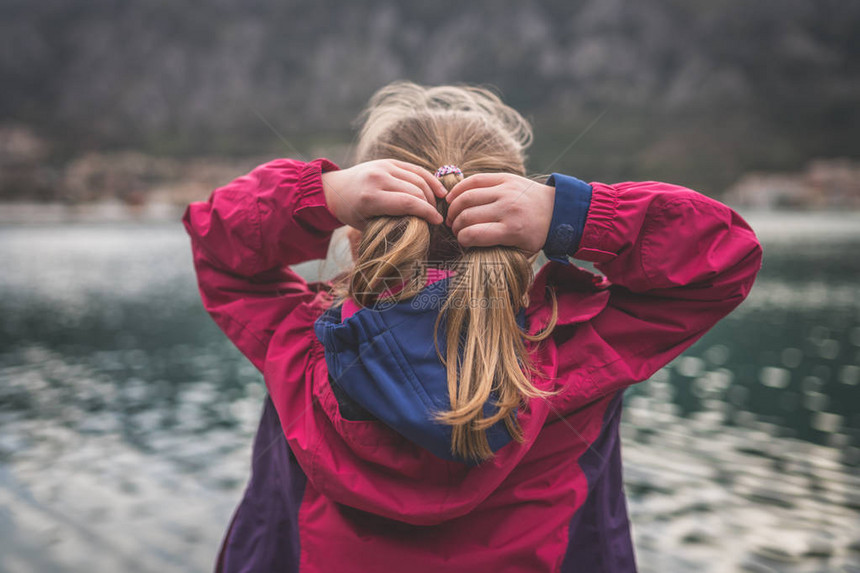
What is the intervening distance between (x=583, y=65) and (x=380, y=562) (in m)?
117

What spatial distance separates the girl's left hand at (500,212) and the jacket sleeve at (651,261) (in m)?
0.04

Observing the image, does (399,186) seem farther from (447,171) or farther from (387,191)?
(447,171)

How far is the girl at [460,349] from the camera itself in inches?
36.2

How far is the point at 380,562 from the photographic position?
1.00 meters

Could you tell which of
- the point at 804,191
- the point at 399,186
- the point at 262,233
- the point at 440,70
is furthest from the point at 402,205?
the point at 440,70

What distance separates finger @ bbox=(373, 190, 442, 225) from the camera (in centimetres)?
96

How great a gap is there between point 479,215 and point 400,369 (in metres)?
0.30

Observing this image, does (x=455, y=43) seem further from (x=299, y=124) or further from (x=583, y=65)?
(x=299, y=124)

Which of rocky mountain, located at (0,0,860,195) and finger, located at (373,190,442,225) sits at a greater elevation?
rocky mountain, located at (0,0,860,195)

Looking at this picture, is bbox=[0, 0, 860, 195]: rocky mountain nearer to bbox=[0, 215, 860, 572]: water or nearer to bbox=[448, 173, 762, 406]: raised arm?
bbox=[0, 215, 860, 572]: water

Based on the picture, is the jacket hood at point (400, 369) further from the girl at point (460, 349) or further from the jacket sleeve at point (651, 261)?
the jacket sleeve at point (651, 261)

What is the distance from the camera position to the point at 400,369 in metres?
0.89

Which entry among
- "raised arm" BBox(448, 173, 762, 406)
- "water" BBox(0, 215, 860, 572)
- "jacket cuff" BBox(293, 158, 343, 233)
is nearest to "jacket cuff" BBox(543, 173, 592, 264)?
"raised arm" BBox(448, 173, 762, 406)

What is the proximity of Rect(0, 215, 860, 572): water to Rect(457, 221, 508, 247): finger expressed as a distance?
3.29 m
